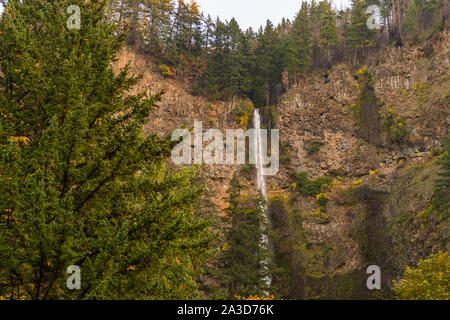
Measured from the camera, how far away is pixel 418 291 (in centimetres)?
1563

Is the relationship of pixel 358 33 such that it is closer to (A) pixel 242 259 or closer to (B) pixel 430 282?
(A) pixel 242 259

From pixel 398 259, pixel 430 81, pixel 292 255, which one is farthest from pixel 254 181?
pixel 430 81

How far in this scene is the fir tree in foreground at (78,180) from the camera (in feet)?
15.2

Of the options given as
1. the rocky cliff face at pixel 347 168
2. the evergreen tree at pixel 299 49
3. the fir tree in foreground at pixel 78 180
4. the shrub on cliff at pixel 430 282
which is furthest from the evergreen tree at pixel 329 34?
the fir tree in foreground at pixel 78 180

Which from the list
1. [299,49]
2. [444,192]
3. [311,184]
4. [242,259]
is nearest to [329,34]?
[299,49]

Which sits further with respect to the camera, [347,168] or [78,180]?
[347,168]

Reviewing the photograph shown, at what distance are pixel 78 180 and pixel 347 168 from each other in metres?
38.6

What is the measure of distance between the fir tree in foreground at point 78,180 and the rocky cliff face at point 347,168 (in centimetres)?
1781

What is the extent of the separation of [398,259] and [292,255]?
368 inches

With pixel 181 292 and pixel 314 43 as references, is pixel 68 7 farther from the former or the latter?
pixel 314 43

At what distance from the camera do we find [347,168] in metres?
39.8

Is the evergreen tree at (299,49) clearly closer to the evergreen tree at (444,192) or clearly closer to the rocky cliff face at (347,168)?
the rocky cliff face at (347,168)

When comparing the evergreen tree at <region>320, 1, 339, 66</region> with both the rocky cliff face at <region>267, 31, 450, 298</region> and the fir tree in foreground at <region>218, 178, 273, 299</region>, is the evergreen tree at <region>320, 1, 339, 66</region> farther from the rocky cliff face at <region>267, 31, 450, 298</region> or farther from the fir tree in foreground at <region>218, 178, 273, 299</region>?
the fir tree in foreground at <region>218, 178, 273, 299</region>

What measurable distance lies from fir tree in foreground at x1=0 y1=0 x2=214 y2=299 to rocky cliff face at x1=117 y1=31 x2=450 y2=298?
58.4 feet
